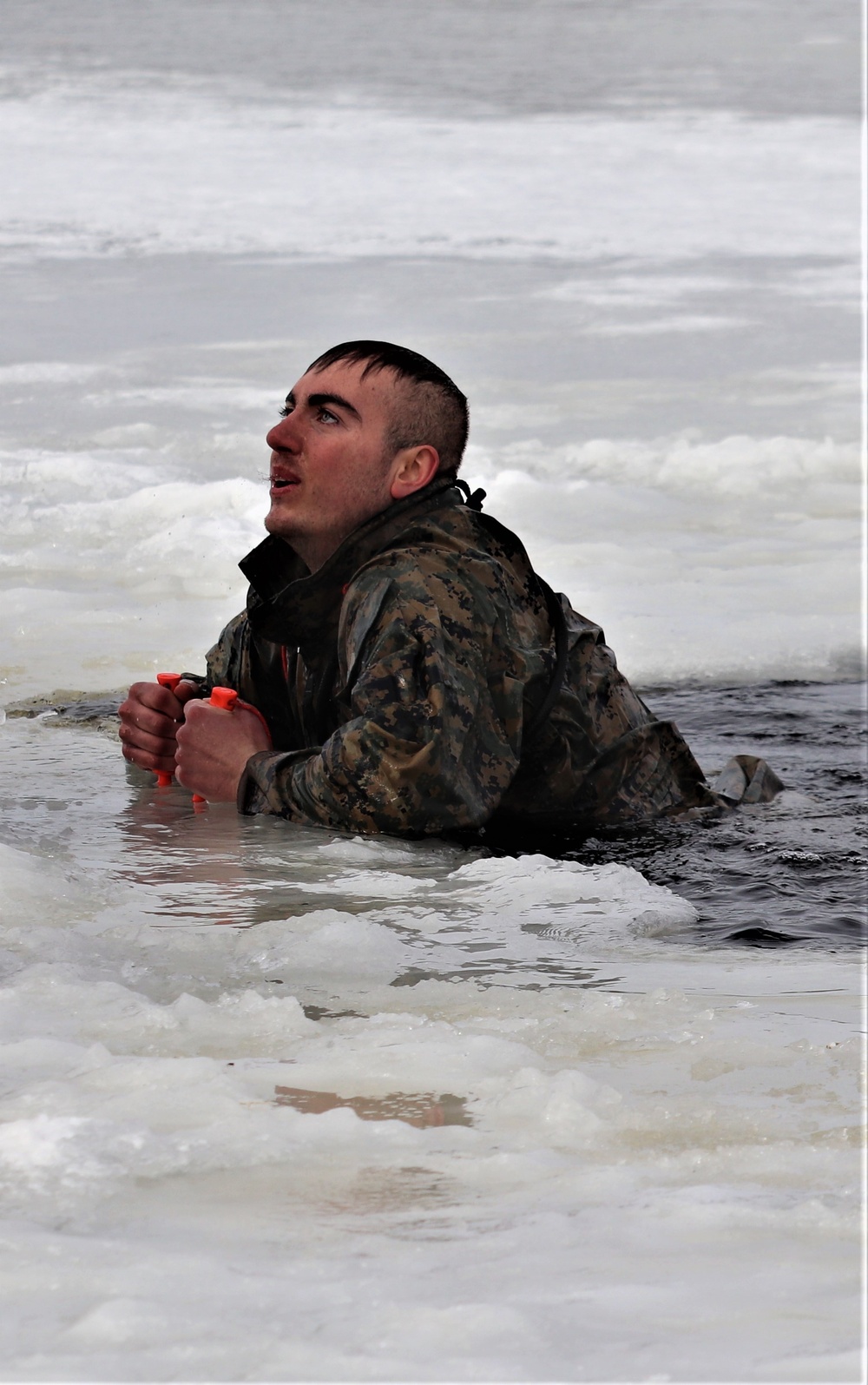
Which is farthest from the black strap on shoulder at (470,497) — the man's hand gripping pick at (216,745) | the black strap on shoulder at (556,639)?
the man's hand gripping pick at (216,745)

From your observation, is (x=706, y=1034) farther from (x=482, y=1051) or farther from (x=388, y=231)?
(x=388, y=231)

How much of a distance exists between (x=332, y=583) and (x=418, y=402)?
436 mm

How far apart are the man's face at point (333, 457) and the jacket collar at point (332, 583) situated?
0.06m

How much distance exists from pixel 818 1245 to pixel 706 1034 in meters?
0.65

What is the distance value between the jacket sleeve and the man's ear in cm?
27

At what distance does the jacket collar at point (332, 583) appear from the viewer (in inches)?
137

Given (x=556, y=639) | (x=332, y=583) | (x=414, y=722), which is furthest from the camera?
(x=556, y=639)

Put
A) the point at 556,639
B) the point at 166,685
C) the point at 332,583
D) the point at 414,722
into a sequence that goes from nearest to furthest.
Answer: the point at 414,722
the point at 332,583
the point at 556,639
the point at 166,685

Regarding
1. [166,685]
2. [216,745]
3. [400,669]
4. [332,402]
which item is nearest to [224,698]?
[216,745]

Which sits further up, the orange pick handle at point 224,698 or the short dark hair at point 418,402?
the short dark hair at point 418,402

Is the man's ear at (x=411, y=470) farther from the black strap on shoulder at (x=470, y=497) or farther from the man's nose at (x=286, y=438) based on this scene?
the man's nose at (x=286, y=438)

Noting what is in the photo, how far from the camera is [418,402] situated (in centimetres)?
354

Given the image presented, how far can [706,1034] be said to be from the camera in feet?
7.10

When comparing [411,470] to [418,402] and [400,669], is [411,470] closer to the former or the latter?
[418,402]
